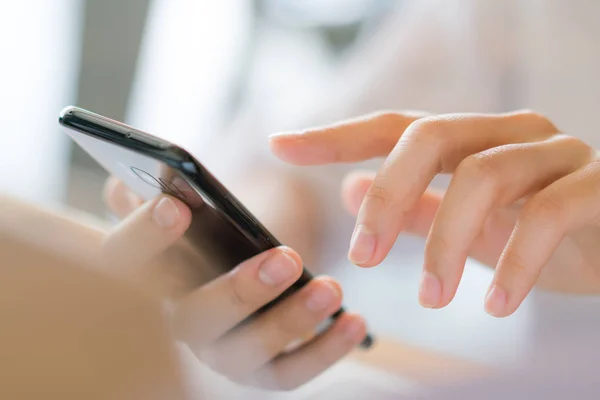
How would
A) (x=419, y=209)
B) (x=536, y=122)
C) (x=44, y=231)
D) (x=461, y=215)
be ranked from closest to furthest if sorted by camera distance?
1. (x=44, y=231)
2. (x=461, y=215)
3. (x=536, y=122)
4. (x=419, y=209)

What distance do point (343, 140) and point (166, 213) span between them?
0.21m

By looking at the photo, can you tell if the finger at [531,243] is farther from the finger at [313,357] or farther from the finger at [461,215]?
the finger at [313,357]

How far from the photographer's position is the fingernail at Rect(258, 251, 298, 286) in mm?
500

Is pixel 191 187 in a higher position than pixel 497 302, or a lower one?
higher

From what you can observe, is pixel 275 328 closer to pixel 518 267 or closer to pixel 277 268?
pixel 277 268

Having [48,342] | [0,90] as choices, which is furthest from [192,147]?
[48,342]

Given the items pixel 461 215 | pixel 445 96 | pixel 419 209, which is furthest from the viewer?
pixel 445 96

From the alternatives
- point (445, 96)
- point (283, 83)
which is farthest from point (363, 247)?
point (283, 83)

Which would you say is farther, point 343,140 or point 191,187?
point 343,140

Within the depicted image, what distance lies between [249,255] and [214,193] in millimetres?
115

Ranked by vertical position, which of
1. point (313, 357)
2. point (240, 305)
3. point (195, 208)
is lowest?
point (313, 357)

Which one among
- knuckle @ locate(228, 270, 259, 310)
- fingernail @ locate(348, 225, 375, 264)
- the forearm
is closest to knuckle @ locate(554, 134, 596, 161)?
fingernail @ locate(348, 225, 375, 264)

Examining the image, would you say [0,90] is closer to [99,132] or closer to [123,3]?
[123,3]

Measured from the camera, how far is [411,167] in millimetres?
500
